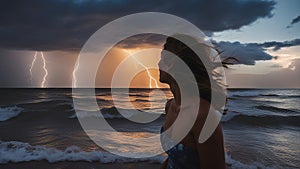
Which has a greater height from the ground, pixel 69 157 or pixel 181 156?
pixel 181 156

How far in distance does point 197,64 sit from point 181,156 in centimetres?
62

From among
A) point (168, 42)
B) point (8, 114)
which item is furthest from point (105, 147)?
point (8, 114)

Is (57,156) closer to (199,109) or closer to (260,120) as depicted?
(199,109)

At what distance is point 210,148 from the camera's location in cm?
141

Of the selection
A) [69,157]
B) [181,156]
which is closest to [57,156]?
[69,157]

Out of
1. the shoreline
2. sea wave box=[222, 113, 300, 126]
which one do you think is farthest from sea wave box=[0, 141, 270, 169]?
sea wave box=[222, 113, 300, 126]

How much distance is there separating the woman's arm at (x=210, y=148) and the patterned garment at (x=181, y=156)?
105 mm

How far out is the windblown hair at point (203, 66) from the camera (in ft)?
5.41

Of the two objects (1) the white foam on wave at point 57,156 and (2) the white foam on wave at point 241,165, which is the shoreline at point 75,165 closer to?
(1) the white foam on wave at point 57,156

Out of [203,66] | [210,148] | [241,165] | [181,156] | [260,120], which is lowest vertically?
[260,120]

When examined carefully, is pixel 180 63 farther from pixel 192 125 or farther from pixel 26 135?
pixel 26 135

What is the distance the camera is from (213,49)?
68.5 inches

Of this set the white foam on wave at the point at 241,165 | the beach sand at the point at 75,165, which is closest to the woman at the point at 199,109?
the beach sand at the point at 75,165

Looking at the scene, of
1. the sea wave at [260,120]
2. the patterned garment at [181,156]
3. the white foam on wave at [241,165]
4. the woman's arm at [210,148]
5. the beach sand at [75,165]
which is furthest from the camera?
the sea wave at [260,120]
